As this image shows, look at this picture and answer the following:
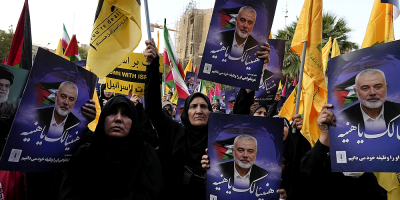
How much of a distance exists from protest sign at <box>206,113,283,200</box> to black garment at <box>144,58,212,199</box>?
1.21ft

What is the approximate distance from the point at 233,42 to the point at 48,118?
1.45 meters

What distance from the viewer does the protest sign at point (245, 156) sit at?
6.34ft

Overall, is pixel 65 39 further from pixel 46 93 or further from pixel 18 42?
pixel 46 93

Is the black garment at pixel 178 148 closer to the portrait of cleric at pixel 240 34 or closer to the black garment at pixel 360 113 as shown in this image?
the portrait of cleric at pixel 240 34

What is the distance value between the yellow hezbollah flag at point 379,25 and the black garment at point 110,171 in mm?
2215

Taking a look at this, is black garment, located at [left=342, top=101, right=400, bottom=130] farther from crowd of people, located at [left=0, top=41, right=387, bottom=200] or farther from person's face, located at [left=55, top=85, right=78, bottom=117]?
person's face, located at [left=55, top=85, right=78, bottom=117]

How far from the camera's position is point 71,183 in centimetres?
204

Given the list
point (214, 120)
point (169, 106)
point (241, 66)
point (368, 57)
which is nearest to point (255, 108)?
point (169, 106)

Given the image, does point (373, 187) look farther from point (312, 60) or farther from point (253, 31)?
A: point (253, 31)

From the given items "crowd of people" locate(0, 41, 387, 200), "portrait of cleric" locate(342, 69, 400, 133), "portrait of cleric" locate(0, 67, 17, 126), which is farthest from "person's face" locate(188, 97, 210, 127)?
"portrait of cleric" locate(0, 67, 17, 126)

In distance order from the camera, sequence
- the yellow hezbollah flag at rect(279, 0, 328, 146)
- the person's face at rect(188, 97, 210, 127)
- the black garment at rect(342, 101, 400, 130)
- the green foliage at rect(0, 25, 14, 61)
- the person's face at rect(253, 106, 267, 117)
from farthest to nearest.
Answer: the green foliage at rect(0, 25, 14, 61) < the person's face at rect(253, 106, 267, 117) < the yellow hezbollah flag at rect(279, 0, 328, 146) < the person's face at rect(188, 97, 210, 127) < the black garment at rect(342, 101, 400, 130)

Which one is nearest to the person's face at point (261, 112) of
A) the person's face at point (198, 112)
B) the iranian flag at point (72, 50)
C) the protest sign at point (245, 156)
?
the person's face at point (198, 112)

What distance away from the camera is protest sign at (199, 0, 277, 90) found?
238 centimetres

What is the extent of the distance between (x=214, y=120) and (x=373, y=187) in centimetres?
132
